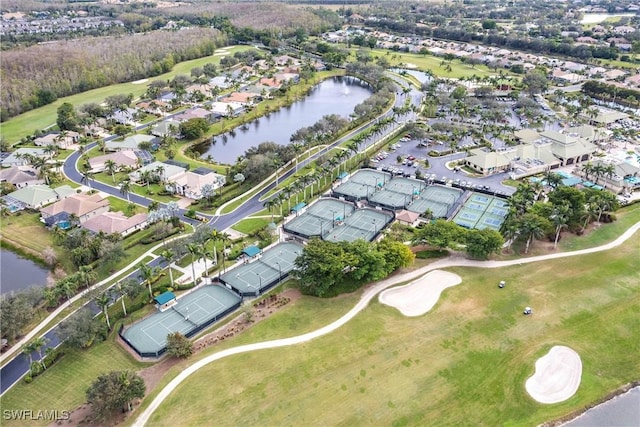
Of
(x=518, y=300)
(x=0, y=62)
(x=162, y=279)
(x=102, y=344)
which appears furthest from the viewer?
(x=0, y=62)

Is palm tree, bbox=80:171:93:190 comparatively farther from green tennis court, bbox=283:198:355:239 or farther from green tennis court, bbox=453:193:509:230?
green tennis court, bbox=453:193:509:230

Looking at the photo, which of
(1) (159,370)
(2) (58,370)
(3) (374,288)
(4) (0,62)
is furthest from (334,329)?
(4) (0,62)

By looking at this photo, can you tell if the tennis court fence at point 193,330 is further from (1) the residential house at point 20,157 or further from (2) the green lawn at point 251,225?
(1) the residential house at point 20,157

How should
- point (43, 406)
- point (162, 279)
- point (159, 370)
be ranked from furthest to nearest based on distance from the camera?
point (162, 279) → point (159, 370) → point (43, 406)

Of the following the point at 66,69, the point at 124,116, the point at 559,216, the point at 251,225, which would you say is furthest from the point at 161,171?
the point at 66,69

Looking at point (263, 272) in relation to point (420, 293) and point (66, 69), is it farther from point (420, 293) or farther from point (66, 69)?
point (66, 69)

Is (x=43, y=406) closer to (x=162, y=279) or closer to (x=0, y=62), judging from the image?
(x=162, y=279)

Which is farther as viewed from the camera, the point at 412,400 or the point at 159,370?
the point at 159,370
